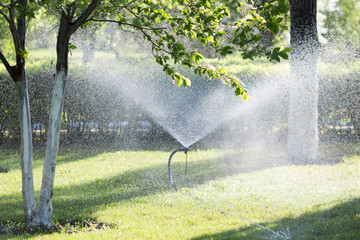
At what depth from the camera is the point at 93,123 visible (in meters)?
10.8

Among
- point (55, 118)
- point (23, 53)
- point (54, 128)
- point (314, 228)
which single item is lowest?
point (314, 228)

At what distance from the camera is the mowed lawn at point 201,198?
4352 mm

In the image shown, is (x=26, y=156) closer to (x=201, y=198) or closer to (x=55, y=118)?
(x=55, y=118)

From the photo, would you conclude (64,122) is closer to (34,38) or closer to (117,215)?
(117,215)

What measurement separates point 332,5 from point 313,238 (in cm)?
1653

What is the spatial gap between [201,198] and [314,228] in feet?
5.54

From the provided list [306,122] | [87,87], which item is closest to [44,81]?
[87,87]

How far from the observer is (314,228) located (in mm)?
4324

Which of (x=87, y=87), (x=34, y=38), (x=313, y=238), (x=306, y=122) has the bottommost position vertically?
(x=313, y=238)

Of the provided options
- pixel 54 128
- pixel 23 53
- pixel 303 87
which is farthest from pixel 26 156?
pixel 303 87

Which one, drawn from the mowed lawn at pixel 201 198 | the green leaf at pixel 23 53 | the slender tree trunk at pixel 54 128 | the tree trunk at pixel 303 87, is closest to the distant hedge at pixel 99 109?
the mowed lawn at pixel 201 198

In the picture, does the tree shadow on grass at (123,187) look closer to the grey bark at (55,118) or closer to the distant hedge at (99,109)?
the grey bark at (55,118)

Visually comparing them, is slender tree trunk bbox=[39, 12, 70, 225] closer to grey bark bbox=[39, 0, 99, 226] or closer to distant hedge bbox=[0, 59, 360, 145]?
grey bark bbox=[39, 0, 99, 226]

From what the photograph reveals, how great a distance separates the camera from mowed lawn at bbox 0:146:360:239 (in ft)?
14.3
